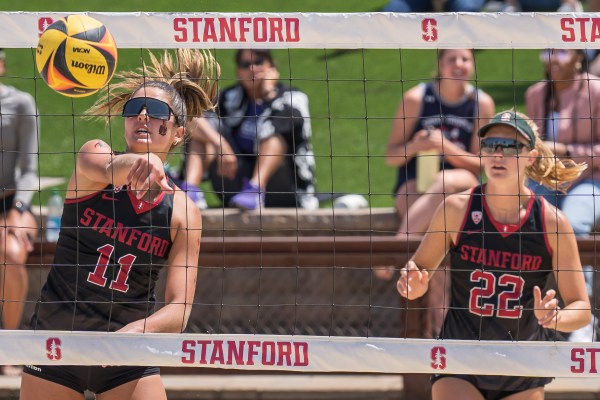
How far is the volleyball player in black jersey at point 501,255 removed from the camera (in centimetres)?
484

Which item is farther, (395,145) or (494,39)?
(395,145)

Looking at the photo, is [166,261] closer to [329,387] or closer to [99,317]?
[99,317]

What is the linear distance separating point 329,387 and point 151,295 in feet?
7.95

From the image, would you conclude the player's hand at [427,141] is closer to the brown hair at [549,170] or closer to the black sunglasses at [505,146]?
the brown hair at [549,170]

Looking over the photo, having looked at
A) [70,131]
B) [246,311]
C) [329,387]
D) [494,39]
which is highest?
[70,131]

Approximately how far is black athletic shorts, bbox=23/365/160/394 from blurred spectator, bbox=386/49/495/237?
9.05 ft

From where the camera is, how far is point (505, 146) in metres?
4.94

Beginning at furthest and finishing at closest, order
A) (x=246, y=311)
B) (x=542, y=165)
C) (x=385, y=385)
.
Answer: (x=246, y=311)
(x=385, y=385)
(x=542, y=165)

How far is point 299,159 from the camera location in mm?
7770

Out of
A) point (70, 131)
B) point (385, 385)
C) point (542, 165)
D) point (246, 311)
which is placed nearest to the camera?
point (542, 165)

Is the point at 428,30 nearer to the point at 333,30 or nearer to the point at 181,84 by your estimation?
the point at 333,30

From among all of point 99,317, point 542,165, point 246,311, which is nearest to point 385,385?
point 246,311

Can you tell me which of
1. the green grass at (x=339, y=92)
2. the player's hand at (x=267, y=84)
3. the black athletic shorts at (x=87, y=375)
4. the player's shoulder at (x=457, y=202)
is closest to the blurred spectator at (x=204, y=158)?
the player's hand at (x=267, y=84)

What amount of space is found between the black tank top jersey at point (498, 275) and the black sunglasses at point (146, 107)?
4.76 feet
